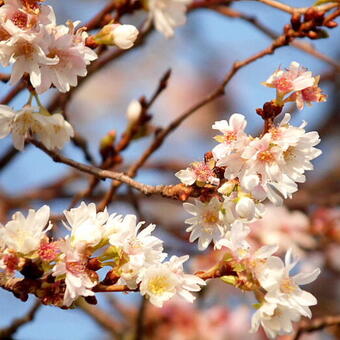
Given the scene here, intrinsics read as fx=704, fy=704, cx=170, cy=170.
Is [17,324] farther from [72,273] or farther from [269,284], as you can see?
[269,284]

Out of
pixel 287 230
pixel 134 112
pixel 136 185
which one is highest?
pixel 136 185

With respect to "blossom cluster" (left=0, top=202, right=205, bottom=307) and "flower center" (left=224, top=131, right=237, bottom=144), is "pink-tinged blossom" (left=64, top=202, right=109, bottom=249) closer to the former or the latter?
"blossom cluster" (left=0, top=202, right=205, bottom=307)

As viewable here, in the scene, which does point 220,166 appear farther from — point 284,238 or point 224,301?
point 224,301

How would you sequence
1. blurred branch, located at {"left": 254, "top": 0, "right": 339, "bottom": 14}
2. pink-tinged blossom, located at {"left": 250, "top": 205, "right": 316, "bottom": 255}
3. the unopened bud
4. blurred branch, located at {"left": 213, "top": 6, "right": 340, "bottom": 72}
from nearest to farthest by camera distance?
the unopened bud, blurred branch, located at {"left": 254, "top": 0, "right": 339, "bottom": 14}, blurred branch, located at {"left": 213, "top": 6, "right": 340, "bottom": 72}, pink-tinged blossom, located at {"left": 250, "top": 205, "right": 316, "bottom": 255}

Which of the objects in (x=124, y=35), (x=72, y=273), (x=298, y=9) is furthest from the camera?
(x=298, y=9)

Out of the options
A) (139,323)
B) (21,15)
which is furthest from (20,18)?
(139,323)

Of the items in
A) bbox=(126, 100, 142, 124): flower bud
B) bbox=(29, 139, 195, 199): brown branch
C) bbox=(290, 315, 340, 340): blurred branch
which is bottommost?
bbox=(290, 315, 340, 340): blurred branch

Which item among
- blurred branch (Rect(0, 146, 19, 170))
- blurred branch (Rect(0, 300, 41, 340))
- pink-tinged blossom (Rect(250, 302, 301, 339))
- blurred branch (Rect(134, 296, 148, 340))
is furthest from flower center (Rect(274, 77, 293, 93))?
blurred branch (Rect(0, 146, 19, 170))
